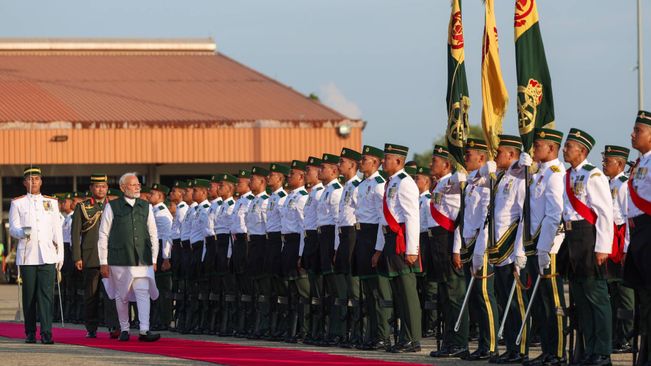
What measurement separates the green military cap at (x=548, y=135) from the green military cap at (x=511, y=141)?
0.69 metres

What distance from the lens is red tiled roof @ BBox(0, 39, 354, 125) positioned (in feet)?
138

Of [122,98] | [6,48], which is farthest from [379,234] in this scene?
[6,48]

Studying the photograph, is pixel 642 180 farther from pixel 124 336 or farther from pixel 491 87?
pixel 124 336

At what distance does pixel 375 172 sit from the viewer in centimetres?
1566

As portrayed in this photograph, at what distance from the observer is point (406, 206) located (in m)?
14.8

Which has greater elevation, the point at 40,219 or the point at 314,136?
the point at 314,136

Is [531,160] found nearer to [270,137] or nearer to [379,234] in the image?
[379,234]

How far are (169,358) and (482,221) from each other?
3326 mm

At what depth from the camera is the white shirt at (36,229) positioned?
17203 mm

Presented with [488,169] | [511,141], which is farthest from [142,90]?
[511,141]

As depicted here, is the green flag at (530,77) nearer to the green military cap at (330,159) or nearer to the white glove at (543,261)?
the white glove at (543,261)

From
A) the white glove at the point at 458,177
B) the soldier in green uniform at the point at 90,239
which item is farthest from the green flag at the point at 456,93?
the soldier in green uniform at the point at 90,239

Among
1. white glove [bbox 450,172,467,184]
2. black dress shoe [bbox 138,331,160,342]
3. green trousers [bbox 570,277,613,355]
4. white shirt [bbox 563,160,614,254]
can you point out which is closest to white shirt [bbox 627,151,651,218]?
white shirt [bbox 563,160,614,254]

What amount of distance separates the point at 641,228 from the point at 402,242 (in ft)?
12.4
